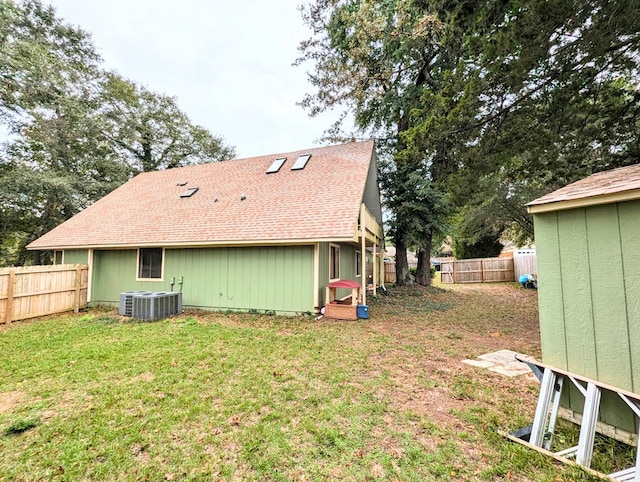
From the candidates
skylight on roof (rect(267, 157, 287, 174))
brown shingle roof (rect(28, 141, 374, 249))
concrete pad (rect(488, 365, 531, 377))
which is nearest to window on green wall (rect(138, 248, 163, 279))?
brown shingle roof (rect(28, 141, 374, 249))

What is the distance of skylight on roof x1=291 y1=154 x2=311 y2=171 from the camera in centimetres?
1083

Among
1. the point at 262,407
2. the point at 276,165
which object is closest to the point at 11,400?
the point at 262,407

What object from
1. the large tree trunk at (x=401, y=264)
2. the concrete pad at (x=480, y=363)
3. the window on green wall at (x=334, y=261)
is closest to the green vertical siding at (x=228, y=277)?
the window on green wall at (x=334, y=261)

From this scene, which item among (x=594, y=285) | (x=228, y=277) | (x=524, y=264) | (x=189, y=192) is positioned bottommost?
(x=228, y=277)

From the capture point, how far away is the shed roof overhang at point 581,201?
217cm

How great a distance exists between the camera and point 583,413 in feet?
7.59

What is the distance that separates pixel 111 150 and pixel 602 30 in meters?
22.2

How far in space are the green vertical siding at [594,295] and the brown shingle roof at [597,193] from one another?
0.30ft

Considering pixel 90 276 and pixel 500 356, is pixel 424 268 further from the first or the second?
pixel 90 276

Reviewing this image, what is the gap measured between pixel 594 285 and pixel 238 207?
8651 mm

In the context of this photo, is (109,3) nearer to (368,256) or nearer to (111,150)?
(111,150)

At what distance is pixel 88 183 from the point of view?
15617 millimetres

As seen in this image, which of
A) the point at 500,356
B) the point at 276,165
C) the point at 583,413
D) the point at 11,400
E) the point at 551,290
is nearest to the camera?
the point at 583,413

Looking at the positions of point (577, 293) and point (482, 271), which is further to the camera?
point (482, 271)
